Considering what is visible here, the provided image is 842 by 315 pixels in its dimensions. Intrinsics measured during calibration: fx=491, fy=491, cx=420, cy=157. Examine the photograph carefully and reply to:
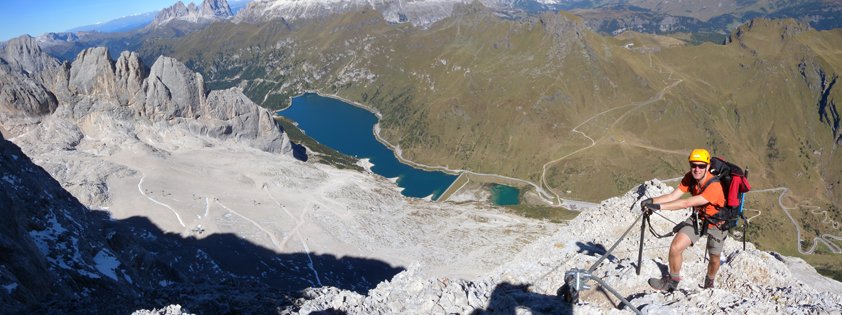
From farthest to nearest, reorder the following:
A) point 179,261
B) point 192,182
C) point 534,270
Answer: point 192,182 < point 179,261 < point 534,270

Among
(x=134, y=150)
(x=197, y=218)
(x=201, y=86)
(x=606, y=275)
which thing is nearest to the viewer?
(x=606, y=275)

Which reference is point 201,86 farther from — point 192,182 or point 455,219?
point 455,219

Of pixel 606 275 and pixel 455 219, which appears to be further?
pixel 455 219

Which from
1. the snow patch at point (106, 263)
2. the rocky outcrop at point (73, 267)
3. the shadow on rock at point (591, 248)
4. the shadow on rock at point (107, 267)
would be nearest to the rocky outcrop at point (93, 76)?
the shadow on rock at point (107, 267)

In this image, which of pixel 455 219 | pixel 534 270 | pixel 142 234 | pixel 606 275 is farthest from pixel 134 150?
pixel 606 275

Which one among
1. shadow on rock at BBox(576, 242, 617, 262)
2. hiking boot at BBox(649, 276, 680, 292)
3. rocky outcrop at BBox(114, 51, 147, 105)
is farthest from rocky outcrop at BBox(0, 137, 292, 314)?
rocky outcrop at BBox(114, 51, 147, 105)

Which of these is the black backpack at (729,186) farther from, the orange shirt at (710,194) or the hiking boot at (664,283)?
the hiking boot at (664,283)

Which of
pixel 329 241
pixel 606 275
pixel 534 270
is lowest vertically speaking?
pixel 329 241

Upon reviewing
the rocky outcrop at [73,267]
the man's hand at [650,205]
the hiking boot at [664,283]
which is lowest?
the rocky outcrop at [73,267]
